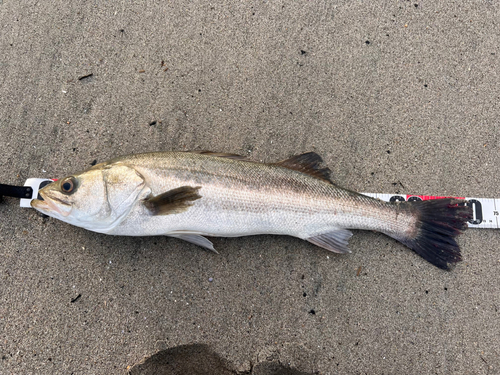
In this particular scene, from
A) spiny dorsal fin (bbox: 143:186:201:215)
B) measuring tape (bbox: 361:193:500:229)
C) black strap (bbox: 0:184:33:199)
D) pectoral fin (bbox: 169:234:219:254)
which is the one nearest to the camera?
spiny dorsal fin (bbox: 143:186:201:215)

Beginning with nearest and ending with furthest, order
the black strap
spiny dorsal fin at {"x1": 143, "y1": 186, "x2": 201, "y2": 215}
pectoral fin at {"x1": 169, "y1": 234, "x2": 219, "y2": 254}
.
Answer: spiny dorsal fin at {"x1": 143, "y1": 186, "x2": 201, "y2": 215} → pectoral fin at {"x1": 169, "y1": 234, "x2": 219, "y2": 254} → the black strap

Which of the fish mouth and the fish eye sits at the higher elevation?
the fish eye

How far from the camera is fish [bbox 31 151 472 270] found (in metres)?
2.19

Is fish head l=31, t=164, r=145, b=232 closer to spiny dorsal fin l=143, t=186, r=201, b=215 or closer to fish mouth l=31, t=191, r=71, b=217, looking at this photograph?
fish mouth l=31, t=191, r=71, b=217

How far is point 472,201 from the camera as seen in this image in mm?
2693

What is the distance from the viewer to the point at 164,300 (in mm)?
2508

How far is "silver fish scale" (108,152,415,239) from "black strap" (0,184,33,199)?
37.8 inches

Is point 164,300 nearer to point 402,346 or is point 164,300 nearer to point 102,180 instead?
point 102,180

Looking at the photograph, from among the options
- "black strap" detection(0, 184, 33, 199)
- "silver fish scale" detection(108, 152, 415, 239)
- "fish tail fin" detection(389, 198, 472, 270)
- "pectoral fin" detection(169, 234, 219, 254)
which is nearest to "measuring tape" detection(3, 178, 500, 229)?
"black strap" detection(0, 184, 33, 199)

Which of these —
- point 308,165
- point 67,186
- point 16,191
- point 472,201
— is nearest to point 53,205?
point 67,186

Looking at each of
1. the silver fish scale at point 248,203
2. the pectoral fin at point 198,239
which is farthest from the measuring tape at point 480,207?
the pectoral fin at point 198,239

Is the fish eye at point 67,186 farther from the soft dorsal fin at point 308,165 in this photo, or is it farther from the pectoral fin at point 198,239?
the soft dorsal fin at point 308,165

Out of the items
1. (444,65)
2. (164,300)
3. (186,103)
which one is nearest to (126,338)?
(164,300)

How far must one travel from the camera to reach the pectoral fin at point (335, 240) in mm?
2445
